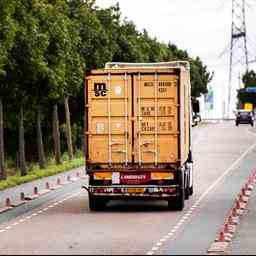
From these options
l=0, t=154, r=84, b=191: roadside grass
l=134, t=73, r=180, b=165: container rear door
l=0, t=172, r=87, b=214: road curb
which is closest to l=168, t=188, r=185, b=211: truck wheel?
l=134, t=73, r=180, b=165: container rear door

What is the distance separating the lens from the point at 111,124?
106 ft

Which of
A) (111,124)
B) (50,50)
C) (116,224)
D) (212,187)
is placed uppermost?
(50,50)

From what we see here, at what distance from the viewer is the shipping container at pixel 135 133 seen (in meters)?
32.1

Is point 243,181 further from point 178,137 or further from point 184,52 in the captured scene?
point 184,52

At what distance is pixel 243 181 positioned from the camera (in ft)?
153

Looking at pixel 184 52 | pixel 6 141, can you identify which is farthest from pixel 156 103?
pixel 184 52

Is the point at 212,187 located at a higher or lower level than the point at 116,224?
lower

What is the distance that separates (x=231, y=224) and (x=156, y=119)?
16.6 feet

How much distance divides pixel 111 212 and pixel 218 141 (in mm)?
51410

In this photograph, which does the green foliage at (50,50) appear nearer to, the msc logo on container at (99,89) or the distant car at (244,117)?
the msc logo on container at (99,89)

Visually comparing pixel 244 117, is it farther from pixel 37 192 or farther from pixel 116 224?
pixel 116 224

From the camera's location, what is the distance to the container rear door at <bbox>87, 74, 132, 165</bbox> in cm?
3231

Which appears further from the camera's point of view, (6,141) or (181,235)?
(6,141)

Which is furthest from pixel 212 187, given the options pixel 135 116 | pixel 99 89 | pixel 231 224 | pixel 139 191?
pixel 231 224
